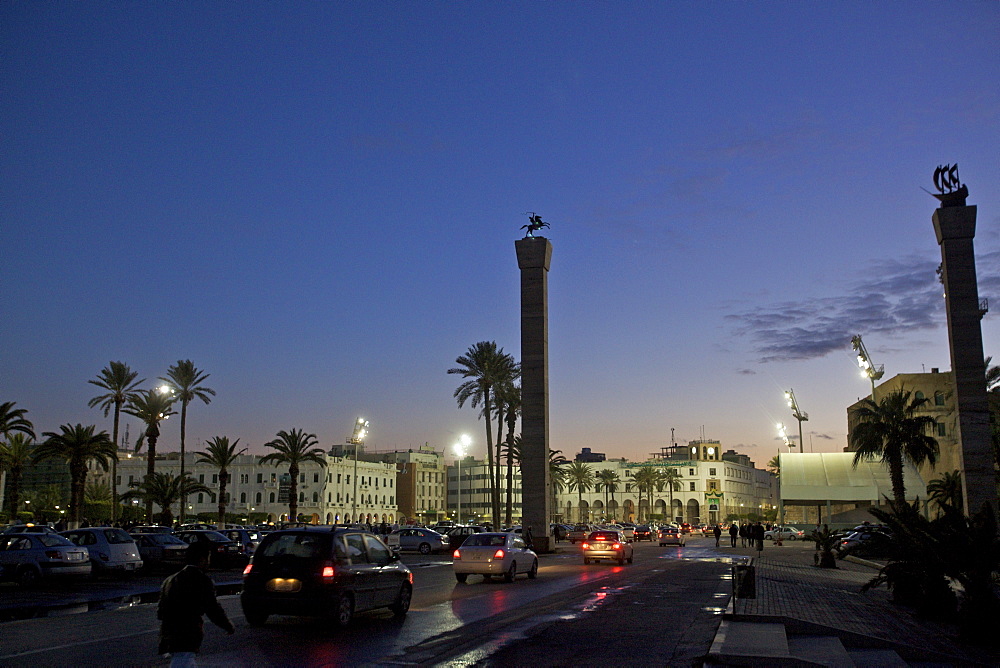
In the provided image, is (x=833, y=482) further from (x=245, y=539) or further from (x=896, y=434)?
(x=245, y=539)

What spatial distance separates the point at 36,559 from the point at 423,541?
99.7ft

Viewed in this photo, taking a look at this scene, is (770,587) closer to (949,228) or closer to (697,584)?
(697,584)

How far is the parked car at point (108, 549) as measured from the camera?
84.4 feet

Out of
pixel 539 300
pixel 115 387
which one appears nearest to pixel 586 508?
pixel 115 387

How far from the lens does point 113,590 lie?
22828mm

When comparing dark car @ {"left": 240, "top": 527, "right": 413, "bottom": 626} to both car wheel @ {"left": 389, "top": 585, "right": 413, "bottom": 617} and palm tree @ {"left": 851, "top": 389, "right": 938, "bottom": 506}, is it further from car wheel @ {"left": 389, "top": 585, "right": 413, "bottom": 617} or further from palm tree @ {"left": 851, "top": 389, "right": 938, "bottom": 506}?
palm tree @ {"left": 851, "top": 389, "right": 938, "bottom": 506}

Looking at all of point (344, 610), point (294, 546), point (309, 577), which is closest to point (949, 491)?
point (344, 610)

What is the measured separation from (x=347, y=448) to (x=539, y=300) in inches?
4133

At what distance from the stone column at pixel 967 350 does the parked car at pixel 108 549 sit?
116 ft

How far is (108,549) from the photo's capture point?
26.0 metres

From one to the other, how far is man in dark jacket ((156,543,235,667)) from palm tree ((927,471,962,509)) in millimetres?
13573

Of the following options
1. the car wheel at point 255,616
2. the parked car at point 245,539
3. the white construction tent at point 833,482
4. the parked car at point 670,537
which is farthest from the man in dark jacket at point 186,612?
the white construction tent at point 833,482

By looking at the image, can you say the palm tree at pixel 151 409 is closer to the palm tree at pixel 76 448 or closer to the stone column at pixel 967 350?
the palm tree at pixel 76 448

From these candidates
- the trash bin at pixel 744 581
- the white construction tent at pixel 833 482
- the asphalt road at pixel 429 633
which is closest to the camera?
the asphalt road at pixel 429 633
